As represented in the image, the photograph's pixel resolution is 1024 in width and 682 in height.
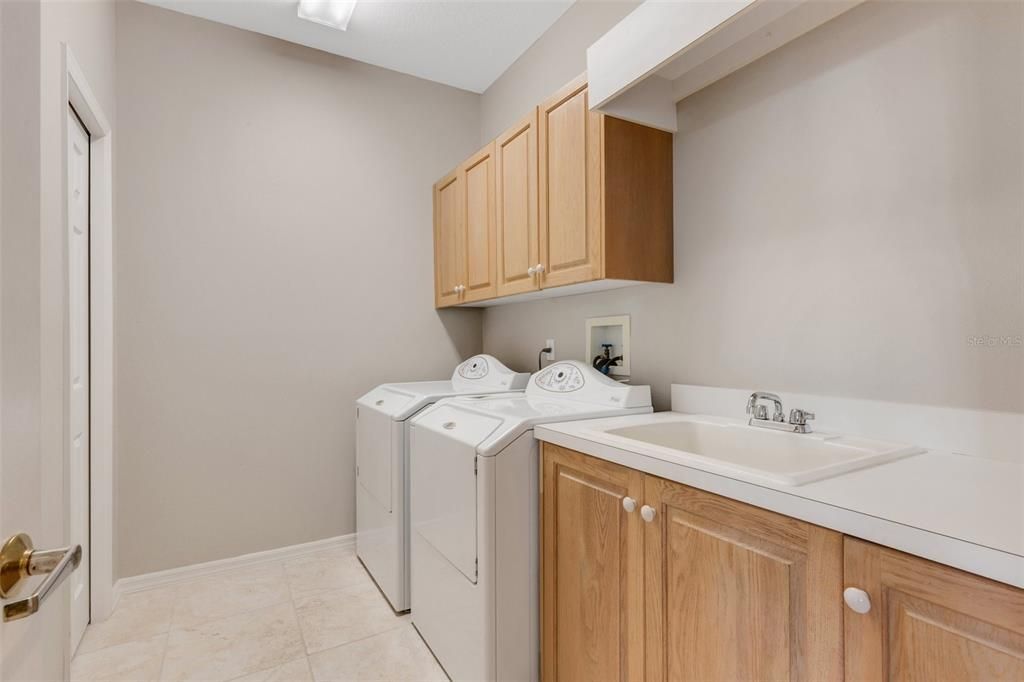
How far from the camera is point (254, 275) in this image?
261 cm

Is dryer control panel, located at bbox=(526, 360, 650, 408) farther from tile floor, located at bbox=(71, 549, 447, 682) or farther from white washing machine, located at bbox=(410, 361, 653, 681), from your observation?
tile floor, located at bbox=(71, 549, 447, 682)

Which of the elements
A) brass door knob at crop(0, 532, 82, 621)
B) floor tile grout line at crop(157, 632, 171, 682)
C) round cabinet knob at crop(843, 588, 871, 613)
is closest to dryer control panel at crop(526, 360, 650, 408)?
round cabinet knob at crop(843, 588, 871, 613)

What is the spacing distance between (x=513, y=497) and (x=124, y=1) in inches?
114

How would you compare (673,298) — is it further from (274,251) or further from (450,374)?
(274,251)

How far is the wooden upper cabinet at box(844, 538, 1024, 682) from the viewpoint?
0.63m

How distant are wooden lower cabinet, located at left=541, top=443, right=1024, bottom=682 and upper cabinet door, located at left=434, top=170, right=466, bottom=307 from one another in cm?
152

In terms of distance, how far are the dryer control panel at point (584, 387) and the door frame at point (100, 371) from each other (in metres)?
1.84

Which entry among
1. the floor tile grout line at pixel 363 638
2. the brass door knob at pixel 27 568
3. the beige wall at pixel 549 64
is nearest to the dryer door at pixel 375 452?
the floor tile grout line at pixel 363 638

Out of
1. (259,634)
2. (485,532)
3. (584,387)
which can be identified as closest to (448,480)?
(485,532)

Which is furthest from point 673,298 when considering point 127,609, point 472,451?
point 127,609

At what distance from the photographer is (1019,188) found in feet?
3.47

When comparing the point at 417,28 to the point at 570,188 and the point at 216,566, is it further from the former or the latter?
the point at 216,566

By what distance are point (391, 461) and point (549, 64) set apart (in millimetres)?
2142

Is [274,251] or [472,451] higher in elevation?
[274,251]
